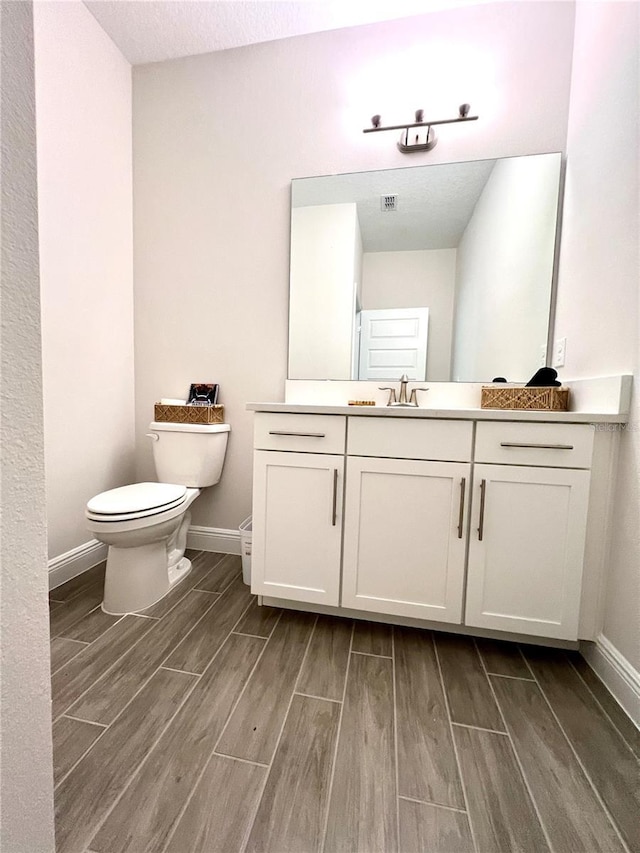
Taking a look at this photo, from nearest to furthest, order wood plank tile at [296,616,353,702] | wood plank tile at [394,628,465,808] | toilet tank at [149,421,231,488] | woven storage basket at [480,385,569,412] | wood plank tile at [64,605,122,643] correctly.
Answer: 1. wood plank tile at [394,628,465,808]
2. wood plank tile at [296,616,353,702]
3. wood plank tile at [64,605,122,643]
4. woven storage basket at [480,385,569,412]
5. toilet tank at [149,421,231,488]

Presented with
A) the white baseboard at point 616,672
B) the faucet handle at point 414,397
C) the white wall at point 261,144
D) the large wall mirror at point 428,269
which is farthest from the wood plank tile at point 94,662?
the white baseboard at point 616,672

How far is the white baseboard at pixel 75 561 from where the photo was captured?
66.4 inches

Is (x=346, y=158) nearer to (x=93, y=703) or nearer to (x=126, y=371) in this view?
(x=126, y=371)

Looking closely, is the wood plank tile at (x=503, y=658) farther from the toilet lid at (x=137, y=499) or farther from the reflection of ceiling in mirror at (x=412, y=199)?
the reflection of ceiling in mirror at (x=412, y=199)

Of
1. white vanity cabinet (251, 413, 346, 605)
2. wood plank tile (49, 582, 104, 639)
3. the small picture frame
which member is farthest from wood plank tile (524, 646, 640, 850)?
the small picture frame

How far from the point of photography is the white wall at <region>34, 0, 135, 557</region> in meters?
1.60

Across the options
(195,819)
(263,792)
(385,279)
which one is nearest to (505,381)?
(385,279)

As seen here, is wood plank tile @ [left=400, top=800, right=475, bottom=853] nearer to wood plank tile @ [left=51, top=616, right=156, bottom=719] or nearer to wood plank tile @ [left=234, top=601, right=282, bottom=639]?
wood plank tile @ [left=234, top=601, right=282, bottom=639]

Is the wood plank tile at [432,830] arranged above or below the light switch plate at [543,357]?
below

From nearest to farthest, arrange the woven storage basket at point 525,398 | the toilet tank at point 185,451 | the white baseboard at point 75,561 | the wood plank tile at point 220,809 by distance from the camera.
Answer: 1. the wood plank tile at point 220,809
2. the woven storage basket at point 525,398
3. the white baseboard at point 75,561
4. the toilet tank at point 185,451

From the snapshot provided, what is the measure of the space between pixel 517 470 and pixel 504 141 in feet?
4.88

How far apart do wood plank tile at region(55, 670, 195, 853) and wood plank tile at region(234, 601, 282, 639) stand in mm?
302

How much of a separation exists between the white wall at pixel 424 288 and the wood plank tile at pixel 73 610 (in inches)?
70.5

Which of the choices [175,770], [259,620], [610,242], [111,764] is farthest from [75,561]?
[610,242]
